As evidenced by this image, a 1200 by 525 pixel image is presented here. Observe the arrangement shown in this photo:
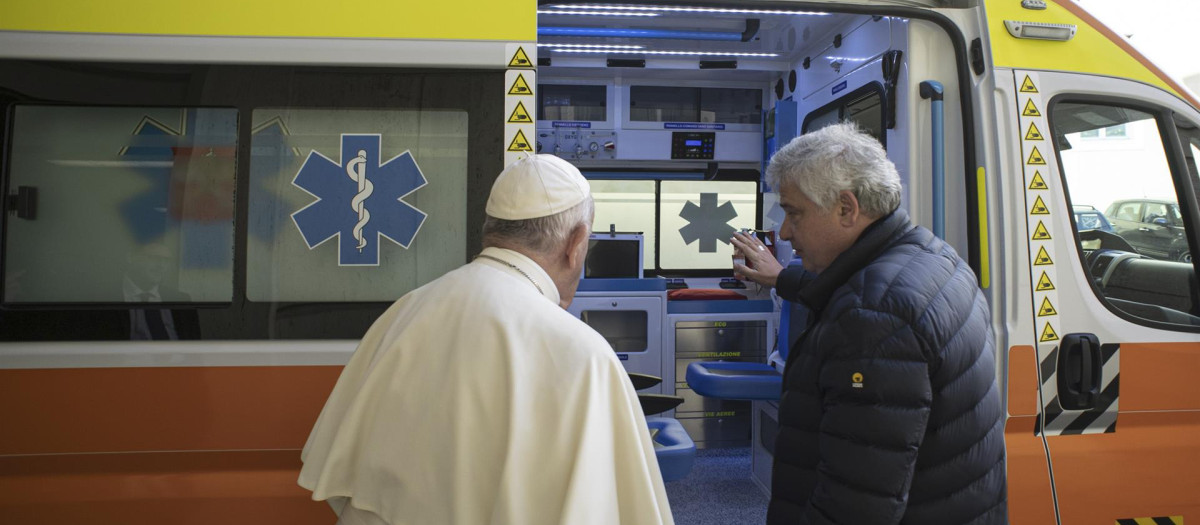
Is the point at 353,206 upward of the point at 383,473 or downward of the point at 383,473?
upward

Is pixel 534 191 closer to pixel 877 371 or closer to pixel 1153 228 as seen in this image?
pixel 877 371

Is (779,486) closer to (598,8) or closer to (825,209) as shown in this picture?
(825,209)

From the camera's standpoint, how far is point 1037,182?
248 cm

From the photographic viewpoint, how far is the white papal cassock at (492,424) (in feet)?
3.71

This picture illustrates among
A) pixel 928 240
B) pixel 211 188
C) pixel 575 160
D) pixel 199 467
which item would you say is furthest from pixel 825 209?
pixel 575 160

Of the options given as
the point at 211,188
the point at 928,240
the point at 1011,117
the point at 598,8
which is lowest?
the point at 928,240

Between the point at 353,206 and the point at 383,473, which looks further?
the point at 353,206

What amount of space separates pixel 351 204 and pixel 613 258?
133 inches

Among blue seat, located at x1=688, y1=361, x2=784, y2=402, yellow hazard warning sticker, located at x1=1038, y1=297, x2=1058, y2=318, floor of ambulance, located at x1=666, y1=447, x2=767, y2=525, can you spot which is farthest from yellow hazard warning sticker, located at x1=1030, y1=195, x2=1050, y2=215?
floor of ambulance, located at x1=666, y1=447, x2=767, y2=525

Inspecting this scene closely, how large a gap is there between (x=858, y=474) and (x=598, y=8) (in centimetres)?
242

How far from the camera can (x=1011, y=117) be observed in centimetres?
251

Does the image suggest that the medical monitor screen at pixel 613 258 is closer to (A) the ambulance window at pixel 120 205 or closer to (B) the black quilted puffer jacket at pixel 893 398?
(A) the ambulance window at pixel 120 205

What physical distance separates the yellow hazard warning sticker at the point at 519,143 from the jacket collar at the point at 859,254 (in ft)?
2.97

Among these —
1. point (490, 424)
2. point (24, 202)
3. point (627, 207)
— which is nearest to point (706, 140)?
point (627, 207)
